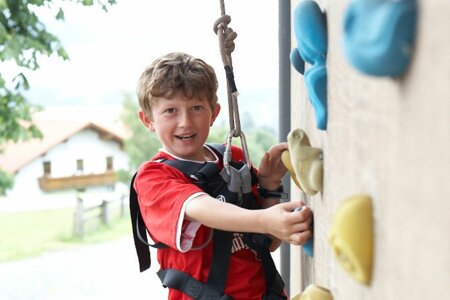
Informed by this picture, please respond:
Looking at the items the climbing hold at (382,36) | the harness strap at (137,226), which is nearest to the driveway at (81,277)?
the harness strap at (137,226)

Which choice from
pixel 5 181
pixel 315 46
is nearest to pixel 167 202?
pixel 315 46

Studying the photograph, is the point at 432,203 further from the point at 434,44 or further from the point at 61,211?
the point at 61,211

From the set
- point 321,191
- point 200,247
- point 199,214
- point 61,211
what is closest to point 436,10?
point 321,191

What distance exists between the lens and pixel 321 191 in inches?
27.1

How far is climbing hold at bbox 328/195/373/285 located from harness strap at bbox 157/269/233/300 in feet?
1.70

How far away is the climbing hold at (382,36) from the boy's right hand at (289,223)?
0.38 metres

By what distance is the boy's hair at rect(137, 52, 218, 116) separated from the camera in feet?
3.32

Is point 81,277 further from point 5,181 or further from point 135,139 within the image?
point 135,139

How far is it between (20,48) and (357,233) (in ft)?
7.69

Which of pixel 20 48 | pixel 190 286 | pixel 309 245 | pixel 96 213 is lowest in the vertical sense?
pixel 96 213

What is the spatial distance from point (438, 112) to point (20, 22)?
102 inches

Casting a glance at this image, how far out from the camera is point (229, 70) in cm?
97

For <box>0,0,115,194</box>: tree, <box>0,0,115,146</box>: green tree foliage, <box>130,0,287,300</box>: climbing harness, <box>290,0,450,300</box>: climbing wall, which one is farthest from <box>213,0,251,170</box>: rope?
<box>0,0,115,146</box>: green tree foliage

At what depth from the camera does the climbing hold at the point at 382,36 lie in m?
0.34
